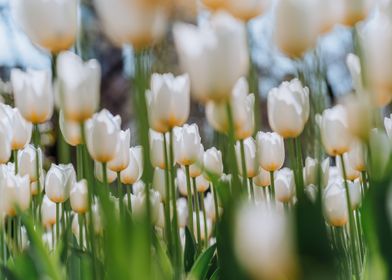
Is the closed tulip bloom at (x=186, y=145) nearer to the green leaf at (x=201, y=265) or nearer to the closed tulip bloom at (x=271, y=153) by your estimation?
the closed tulip bloom at (x=271, y=153)

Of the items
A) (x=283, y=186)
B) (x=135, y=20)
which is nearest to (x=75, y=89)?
(x=135, y=20)

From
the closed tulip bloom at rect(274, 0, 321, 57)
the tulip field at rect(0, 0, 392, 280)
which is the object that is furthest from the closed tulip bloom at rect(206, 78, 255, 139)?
the closed tulip bloom at rect(274, 0, 321, 57)

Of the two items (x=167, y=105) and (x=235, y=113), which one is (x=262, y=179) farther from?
(x=235, y=113)

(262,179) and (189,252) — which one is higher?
(262,179)

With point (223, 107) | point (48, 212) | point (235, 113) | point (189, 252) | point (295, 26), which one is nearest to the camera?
point (295, 26)

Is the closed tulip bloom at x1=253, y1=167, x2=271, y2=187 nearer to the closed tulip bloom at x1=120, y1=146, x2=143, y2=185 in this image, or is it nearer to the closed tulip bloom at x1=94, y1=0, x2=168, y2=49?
the closed tulip bloom at x1=120, y1=146, x2=143, y2=185

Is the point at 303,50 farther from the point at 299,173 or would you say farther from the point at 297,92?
the point at 297,92

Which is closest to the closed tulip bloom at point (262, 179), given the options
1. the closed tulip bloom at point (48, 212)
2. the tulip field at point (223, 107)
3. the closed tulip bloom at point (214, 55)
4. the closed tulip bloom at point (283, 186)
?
the closed tulip bloom at point (283, 186)
